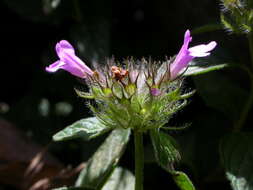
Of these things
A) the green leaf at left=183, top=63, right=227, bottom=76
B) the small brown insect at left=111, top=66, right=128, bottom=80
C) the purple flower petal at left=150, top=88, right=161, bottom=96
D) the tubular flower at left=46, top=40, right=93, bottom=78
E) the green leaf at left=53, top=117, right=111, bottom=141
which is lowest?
the green leaf at left=183, top=63, right=227, bottom=76

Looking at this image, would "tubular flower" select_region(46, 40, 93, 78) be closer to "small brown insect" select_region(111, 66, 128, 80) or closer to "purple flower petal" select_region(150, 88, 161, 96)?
"small brown insect" select_region(111, 66, 128, 80)

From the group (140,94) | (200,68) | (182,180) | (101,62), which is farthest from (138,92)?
(101,62)

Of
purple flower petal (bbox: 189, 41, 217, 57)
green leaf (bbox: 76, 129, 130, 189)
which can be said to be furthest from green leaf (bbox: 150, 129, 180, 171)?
green leaf (bbox: 76, 129, 130, 189)

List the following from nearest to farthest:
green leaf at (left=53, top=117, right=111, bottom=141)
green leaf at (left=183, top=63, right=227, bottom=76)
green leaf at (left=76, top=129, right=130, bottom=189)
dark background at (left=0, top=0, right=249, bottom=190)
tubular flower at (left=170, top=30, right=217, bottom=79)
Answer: tubular flower at (left=170, top=30, right=217, bottom=79) < green leaf at (left=53, top=117, right=111, bottom=141) < green leaf at (left=183, top=63, right=227, bottom=76) < green leaf at (left=76, top=129, right=130, bottom=189) < dark background at (left=0, top=0, right=249, bottom=190)

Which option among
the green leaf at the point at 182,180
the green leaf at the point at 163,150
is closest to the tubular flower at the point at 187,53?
the green leaf at the point at 163,150

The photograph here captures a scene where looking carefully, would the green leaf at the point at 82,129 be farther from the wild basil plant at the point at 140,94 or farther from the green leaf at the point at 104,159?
the green leaf at the point at 104,159

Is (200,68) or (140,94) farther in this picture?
(200,68)

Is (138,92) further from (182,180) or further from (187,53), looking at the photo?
(182,180)
